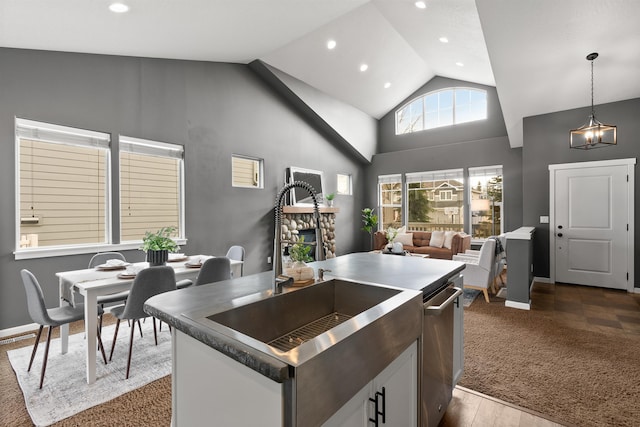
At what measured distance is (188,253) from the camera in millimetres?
4516

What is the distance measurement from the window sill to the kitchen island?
3.00 meters

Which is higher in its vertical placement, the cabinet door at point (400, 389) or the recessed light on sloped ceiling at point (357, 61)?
the recessed light on sloped ceiling at point (357, 61)

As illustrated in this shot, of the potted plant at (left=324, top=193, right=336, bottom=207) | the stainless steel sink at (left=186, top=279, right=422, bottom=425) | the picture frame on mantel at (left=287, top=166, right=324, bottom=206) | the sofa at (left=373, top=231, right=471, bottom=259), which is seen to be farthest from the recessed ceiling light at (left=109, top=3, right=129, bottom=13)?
the sofa at (left=373, top=231, right=471, bottom=259)

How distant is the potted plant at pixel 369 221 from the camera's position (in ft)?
26.4

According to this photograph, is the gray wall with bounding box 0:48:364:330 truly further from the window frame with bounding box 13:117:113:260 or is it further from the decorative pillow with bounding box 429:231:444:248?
the decorative pillow with bounding box 429:231:444:248

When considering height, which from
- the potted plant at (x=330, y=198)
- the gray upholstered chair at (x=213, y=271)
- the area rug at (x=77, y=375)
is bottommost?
the area rug at (x=77, y=375)

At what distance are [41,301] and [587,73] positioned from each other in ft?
19.9

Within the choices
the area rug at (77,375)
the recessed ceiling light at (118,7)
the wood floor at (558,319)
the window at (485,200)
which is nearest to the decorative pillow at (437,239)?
the window at (485,200)

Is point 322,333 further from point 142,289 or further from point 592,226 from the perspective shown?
point 592,226

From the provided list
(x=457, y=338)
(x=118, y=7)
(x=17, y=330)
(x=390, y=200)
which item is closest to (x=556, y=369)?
(x=457, y=338)

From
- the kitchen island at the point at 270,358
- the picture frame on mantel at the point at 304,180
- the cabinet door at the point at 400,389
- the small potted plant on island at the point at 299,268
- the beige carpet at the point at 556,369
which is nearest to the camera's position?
the kitchen island at the point at 270,358

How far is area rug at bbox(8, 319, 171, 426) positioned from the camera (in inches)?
77.2

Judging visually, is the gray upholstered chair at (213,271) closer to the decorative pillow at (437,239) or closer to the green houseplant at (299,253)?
the green houseplant at (299,253)

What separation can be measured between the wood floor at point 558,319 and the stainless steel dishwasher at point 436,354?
12.4 inches
